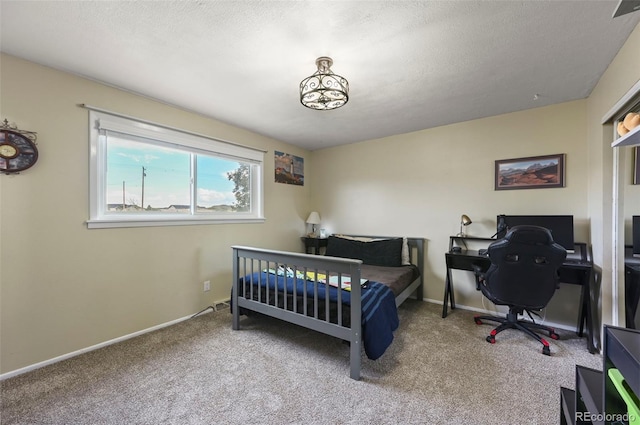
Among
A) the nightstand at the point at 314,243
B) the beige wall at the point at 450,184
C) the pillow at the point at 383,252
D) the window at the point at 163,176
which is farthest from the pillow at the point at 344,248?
the window at the point at 163,176

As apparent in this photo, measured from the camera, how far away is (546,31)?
158cm

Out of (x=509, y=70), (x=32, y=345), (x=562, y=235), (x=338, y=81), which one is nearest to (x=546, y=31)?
(x=509, y=70)

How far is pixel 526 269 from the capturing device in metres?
2.12

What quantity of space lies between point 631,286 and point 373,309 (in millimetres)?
1926

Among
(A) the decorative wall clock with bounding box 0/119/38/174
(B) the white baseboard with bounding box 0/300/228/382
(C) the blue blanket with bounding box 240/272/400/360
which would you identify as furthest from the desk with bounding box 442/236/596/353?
(A) the decorative wall clock with bounding box 0/119/38/174

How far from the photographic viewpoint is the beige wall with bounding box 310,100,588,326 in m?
2.60

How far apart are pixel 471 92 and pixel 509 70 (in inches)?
14.8

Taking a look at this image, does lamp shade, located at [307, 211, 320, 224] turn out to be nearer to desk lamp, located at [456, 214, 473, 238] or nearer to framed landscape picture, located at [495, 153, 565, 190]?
desk lamp, located at [456, 214, 473, 238]

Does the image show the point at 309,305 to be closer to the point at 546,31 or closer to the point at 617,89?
the point at 546,31

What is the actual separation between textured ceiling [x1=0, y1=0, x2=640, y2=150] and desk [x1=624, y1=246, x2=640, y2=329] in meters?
1.49

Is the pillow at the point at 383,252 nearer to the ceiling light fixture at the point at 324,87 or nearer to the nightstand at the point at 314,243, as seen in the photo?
the nightstand at the point at 314,243

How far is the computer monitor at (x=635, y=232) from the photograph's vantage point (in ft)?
6.09

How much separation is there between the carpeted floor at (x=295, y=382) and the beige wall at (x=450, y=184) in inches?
42.3

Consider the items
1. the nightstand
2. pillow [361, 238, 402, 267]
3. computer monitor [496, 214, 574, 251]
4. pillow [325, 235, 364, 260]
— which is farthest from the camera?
the nightstand
